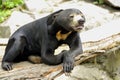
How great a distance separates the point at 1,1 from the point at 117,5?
9.20 feet

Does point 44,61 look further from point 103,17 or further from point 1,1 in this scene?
point 1,1

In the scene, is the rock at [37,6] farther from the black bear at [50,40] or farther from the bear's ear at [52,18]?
the bear's ear at [52,18]

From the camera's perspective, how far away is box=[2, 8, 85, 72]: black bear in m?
5.28

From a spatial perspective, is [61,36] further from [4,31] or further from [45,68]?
[4,31]

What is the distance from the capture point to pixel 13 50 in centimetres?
572

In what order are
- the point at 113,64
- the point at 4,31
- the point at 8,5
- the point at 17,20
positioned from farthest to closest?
the point at 8,5 < the point at 17,20 < the point at 4,31 < the point at 113,64

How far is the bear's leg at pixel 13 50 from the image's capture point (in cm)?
572

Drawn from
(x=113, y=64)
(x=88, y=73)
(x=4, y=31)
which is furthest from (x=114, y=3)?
(x=88, y=73)

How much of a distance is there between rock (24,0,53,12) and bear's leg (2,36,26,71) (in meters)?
4.15

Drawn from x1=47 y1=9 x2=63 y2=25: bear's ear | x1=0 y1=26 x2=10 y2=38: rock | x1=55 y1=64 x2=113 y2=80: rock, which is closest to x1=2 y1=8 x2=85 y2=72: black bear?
x1=47 y1=9 x2=63 y2=25: bear's ear

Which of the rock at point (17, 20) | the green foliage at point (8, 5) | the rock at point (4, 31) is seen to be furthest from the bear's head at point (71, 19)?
the green foliage at point (8, 5)

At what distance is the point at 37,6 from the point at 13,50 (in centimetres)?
453

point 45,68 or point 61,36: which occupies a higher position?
point 61,36

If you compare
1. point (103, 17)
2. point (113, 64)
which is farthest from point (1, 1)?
point (113, 64)
